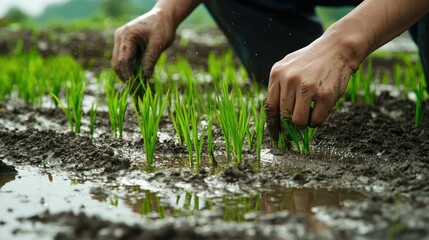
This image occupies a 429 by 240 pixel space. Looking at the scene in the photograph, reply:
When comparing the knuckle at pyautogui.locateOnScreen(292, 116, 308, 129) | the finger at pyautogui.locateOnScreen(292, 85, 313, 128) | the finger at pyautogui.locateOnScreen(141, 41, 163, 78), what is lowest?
the knuckle at pyautogui.locateOnScreen(292, 116, 308, 129)

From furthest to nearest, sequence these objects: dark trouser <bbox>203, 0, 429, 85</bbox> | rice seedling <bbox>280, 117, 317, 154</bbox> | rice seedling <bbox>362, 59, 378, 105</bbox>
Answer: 1. dark trouser <bbox>203, 0, 429, 85</bbox>
2. rice seedling <bbox>362, 59, 378, 105</bbox>
3. rice seedling <bbox>280, 117, 317, 154</bbox>

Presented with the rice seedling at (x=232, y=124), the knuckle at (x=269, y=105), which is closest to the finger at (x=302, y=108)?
the knuckle at (x=269, y=105)

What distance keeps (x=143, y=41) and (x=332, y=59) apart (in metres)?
1.30

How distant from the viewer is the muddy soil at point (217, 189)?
138cm

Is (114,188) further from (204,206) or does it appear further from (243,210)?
(243,210)

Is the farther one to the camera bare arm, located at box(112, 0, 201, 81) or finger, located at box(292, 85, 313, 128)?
bare arm, located at box(112, 0, 201, 81)

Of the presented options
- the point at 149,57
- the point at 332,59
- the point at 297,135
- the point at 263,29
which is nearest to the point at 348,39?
the point at 332,59

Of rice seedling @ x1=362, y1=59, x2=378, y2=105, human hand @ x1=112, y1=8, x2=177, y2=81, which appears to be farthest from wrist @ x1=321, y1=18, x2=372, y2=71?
rice seedling @ x1=362, y1=59, x2=378, y2=105

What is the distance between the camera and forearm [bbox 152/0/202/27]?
290cm

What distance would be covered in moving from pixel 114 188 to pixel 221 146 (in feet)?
2.27

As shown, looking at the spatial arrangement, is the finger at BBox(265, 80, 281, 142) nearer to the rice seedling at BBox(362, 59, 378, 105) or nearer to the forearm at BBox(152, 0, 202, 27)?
the forearm at BBox(152, 0, 202, 27)

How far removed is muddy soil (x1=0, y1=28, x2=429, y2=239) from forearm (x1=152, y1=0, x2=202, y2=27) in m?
0.64

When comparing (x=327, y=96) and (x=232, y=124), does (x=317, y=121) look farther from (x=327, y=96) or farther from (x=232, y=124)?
(x=232, y=124)

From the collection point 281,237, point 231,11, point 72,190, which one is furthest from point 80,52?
point 281,237
